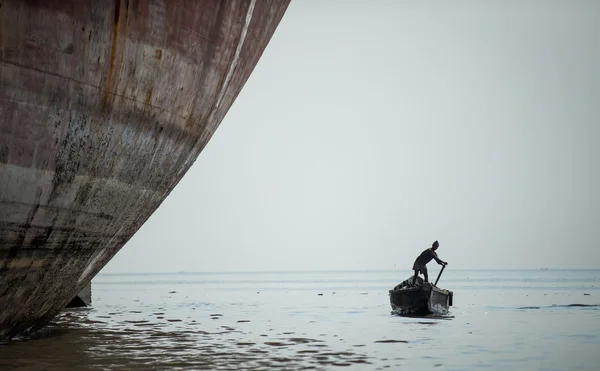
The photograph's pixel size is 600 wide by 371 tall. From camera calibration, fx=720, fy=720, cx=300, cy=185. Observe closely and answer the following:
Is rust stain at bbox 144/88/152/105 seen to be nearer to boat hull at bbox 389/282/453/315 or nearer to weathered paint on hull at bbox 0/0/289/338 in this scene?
weathered paint on hull at bbox 0/0/289/338

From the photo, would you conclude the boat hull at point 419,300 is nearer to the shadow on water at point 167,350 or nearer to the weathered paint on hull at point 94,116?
the shadow on water at point 167,350

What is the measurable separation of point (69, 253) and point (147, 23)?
3099mm

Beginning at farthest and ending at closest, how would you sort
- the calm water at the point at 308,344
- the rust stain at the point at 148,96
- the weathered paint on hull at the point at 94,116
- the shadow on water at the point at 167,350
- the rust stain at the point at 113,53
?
the calm water at the point at 308,344, the shadow on water at the point at 167,350, the rust stain at the point at 148,96, the rust stain at the point at 113,53, the weathered paint on hull at the point at 94,116

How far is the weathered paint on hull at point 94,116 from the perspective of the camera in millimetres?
7188

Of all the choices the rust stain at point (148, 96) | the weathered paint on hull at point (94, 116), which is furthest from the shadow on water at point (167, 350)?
the rust stain at point (148, 96)

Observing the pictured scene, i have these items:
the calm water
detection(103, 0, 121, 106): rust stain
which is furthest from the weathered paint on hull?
the calm water

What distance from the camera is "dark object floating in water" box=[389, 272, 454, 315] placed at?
1880 cm

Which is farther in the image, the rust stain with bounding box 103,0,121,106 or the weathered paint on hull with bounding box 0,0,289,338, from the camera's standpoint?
the rust stain with bounding box 103,0,121,106

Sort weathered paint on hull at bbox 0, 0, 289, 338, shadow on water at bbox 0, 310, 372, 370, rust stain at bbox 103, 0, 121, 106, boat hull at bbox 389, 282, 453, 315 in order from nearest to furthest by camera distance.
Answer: weathered paint on hull at bbox 0, 0, 289, 338, rust stain at bbox 103, 0, 121, 106, shadow on water at bbox 0, 310, 372, 370, boat hull at bbox 389, 282, 453, 315

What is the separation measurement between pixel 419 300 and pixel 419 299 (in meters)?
0.03

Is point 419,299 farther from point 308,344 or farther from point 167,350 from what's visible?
→ point 167,350

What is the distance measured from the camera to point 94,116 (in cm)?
795

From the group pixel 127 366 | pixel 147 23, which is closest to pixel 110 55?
pixel 147 23

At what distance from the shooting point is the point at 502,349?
39.4 ft
